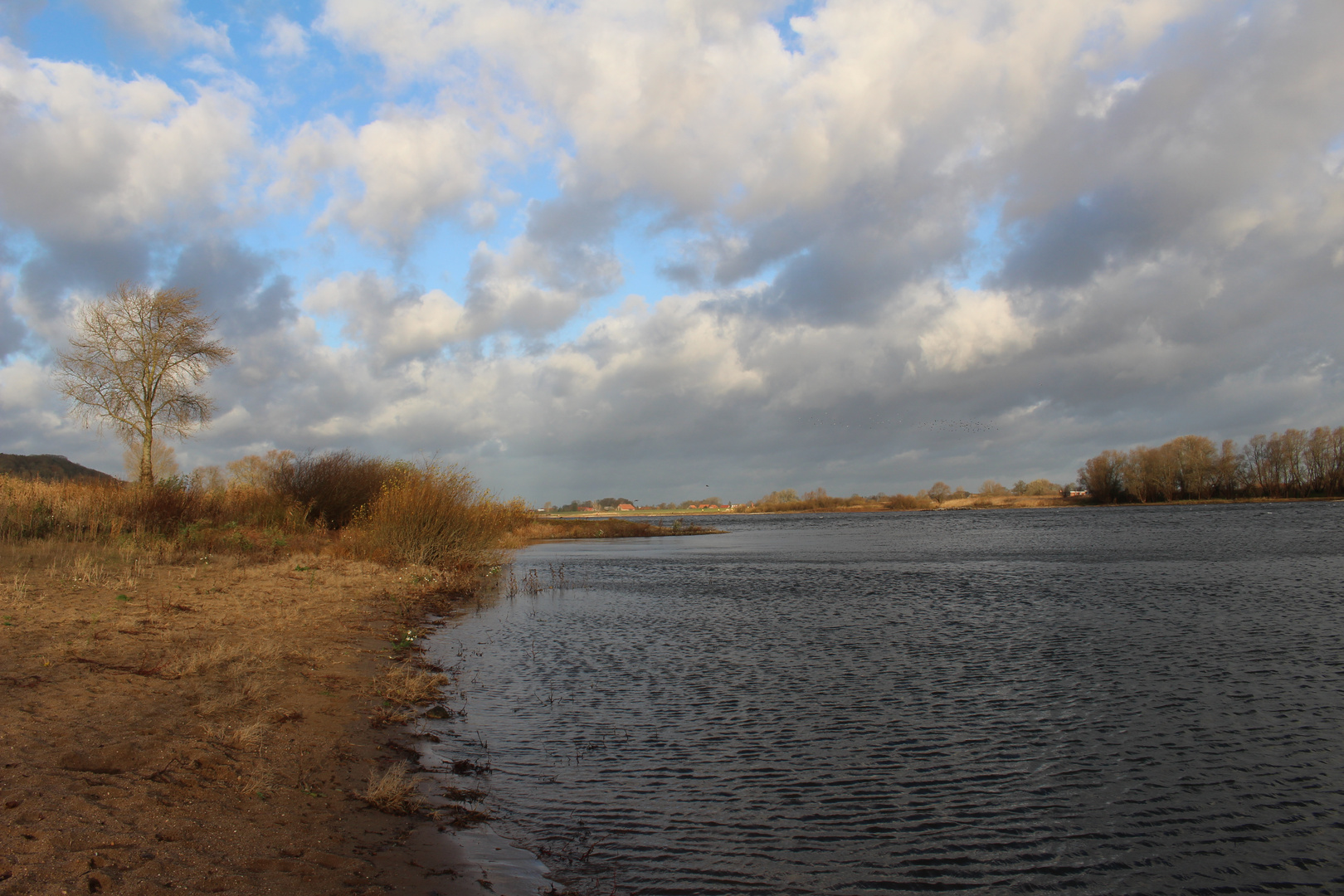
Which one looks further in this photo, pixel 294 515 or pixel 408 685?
pixel 294 515

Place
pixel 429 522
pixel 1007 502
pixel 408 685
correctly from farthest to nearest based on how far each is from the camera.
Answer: pixel 1007 502, pixel 429 522, pixel 408 685

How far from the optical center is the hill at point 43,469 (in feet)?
82.7

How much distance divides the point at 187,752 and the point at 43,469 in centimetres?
3909

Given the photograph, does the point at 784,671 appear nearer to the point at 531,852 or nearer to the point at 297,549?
the point at 531,852

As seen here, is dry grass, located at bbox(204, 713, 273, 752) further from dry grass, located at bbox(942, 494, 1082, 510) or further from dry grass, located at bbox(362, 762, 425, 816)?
dry grass, located at bbox(942, 494, 1082, 510)

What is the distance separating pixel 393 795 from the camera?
7195 mm

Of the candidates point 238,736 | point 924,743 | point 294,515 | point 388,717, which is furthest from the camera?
point 294,515

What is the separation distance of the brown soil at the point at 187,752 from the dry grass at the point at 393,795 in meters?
0.10

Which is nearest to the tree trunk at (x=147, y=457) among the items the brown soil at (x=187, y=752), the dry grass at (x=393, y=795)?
the brown soil at (x=187, y=752)

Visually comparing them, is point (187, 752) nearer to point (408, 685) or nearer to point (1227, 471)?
Result: point (408, 685)

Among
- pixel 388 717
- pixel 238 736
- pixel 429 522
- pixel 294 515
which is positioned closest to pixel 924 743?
pixel 388 717

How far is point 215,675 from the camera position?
33.0ft

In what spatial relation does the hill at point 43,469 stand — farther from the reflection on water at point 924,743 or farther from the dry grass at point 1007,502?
the dry grass at point 1007,502

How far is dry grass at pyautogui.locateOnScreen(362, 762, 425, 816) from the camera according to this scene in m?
7.12
